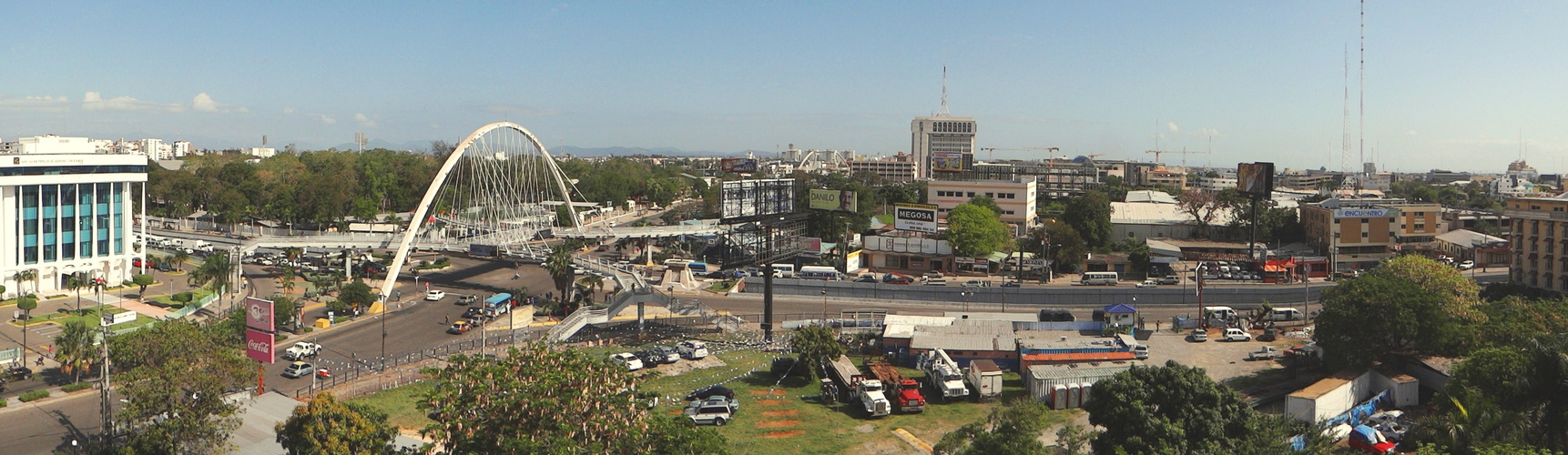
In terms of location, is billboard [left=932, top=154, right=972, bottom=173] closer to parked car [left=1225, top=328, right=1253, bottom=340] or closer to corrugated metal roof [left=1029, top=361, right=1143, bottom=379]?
parked car [left=1225, top=328, right=1253, bottom=340]

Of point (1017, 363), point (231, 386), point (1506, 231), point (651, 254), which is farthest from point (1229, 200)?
point (231, 386)

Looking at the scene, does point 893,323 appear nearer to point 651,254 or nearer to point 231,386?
point 231,386

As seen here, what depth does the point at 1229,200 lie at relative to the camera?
97500 mm

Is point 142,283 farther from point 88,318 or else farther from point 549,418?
point 549,418

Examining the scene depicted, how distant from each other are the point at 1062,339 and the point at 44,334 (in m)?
51.1

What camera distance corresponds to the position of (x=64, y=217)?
66.5 metres

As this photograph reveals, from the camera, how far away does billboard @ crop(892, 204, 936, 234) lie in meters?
81.2

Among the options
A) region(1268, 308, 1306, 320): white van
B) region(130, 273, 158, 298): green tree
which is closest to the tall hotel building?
Result: region(130, 273, 158, 298): green tree

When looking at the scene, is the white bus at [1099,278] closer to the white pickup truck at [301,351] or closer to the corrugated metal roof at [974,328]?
the corrugated metal roof at [974,328]

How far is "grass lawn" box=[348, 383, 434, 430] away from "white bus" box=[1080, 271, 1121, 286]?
48936 millimetres

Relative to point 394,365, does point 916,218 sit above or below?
above

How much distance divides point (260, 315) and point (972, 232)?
53.0 meters

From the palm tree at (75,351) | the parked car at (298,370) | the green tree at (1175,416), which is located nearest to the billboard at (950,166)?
the parked car at (298,370)

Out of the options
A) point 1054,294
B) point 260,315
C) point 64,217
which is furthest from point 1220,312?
point 64,217
